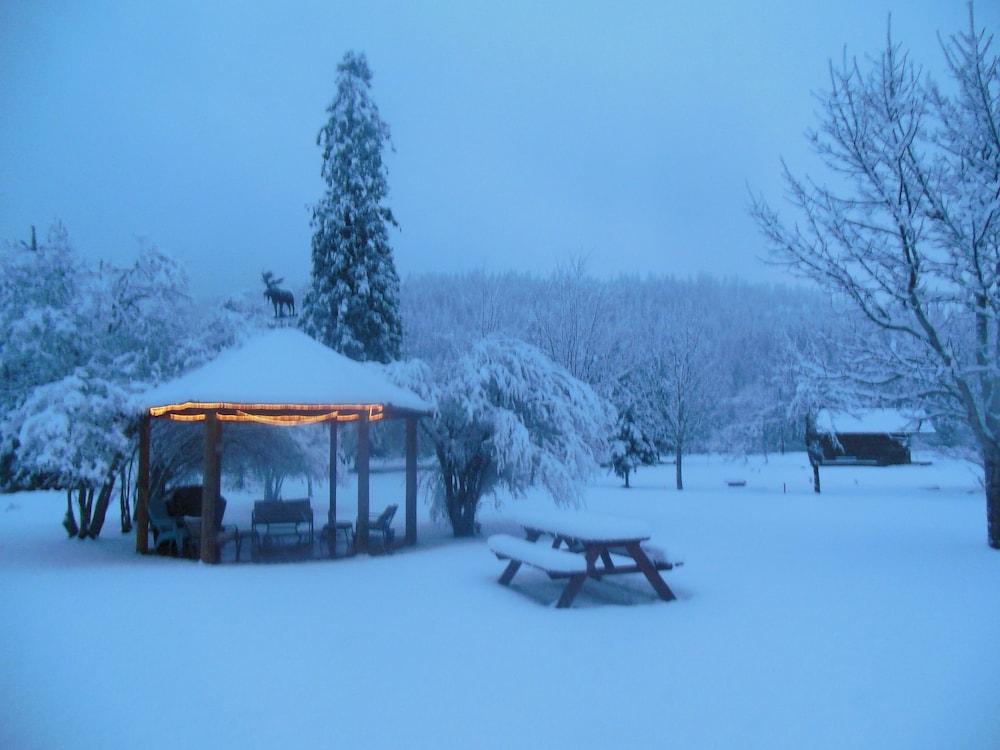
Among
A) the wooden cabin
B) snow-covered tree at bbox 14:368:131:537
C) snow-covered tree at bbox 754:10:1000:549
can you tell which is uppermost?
snow-covered tree at bbox 754:10:1000:549

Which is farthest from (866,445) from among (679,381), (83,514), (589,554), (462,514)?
(83,514)

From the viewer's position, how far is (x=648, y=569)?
7473mm

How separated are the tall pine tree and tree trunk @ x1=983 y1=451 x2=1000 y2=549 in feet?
56.1

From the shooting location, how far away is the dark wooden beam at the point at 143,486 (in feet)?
35.5

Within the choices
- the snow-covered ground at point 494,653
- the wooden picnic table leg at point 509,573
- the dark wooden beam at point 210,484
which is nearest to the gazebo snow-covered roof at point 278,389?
the dark wooden beam at point 210,484

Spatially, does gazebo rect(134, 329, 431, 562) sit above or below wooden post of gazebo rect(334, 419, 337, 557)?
above

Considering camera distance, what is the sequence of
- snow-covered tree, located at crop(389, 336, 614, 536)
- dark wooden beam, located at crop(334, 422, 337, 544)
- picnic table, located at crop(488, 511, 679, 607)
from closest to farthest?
Result: picnic table, located at crop(488, 511, 679, 607), dark wooden beam, located at crop(334, 422, 337, 544), snow-covered tree, located at crop(389, 336, 614, 536)

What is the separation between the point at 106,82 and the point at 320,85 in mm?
80406

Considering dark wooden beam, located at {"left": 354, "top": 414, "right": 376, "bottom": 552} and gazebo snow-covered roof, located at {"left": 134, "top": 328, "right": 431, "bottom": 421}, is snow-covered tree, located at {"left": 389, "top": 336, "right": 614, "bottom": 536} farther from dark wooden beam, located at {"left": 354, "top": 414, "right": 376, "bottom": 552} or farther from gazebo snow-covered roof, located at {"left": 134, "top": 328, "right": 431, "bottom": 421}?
dark wooden beam, located at {"left": 354, "top": 414, "right": 376, "bottom": 552}

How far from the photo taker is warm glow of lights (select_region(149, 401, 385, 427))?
385 inches

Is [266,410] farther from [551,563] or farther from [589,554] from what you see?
[589,554]

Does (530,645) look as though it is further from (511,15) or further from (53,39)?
(511,15)

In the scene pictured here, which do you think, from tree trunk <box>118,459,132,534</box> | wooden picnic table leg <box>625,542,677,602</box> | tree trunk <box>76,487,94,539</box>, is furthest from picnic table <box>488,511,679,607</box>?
tree trunk <box>118,459,132,534</box>

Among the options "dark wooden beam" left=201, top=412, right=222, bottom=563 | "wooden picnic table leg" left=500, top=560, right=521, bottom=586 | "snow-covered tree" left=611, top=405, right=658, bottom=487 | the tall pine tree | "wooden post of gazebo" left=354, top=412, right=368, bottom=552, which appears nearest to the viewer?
"wooden picnic table leg" left=500, top=560, right=521, bottom=586
